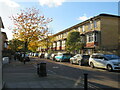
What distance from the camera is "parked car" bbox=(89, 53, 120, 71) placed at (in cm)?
1337

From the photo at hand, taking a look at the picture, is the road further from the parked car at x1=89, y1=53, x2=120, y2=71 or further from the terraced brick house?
the terraced brick house

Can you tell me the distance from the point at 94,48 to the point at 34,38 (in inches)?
550

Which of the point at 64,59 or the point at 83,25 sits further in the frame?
the point at 83,25

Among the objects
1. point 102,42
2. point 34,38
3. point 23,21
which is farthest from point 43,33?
point 102,42

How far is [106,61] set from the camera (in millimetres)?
14398

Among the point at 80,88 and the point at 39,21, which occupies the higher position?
the point at 39,21

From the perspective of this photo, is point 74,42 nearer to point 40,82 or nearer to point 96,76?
point 96,76

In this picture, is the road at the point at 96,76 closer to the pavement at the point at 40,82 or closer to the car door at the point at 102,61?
the pavement at the point at 40,82

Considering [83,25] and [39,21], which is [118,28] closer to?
[83,25]

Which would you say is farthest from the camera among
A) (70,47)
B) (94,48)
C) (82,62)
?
(70,47)

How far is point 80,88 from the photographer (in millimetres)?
7195

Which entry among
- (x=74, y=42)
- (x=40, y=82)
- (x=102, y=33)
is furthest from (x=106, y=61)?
(x=74, y=42)

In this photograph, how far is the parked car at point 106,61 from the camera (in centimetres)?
1337

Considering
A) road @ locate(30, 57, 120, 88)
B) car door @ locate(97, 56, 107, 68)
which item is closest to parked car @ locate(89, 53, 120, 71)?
car door @ locate(97, 56, 107, 68)
